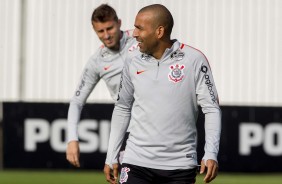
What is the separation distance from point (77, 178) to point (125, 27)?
4.28m

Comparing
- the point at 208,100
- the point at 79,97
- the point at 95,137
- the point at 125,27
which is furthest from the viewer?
the point at 125,27

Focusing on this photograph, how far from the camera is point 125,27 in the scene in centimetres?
1962

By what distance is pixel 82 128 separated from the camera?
17547 millimetres

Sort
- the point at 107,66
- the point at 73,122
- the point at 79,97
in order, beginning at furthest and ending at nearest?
the point at 107,66
the point at 79,97
the point at 73,122

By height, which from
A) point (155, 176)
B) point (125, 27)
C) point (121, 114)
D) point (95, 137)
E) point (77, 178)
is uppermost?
point (121, 114)

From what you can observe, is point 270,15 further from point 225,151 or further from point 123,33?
point 123,33

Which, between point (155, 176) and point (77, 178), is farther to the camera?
point (77, 178)

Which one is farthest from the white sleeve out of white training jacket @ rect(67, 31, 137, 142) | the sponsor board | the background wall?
the background wall

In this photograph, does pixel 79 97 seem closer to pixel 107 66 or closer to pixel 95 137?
pixel 107 66

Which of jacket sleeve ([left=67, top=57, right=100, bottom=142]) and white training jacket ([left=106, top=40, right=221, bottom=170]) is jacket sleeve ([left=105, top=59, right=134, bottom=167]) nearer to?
white training jacket ([left=106, top=40, right=221, bottom=170])

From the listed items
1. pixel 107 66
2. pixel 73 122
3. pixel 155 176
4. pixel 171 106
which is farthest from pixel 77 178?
pixel 171 106

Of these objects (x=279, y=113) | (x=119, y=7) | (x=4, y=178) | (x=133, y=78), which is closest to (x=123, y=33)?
(x=133, y=78)

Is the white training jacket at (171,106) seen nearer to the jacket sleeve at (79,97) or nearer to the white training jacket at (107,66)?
the jacket sleeve at (79,97)

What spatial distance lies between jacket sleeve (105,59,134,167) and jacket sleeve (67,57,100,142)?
0.96 meters
